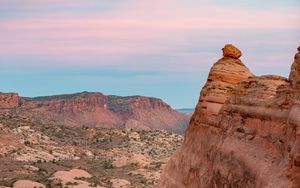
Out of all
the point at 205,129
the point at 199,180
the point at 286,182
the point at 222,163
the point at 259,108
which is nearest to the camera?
the point at 286,182

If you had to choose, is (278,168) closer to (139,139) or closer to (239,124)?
(239,124)

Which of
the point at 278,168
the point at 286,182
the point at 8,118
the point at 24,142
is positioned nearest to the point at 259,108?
the point at 278,168

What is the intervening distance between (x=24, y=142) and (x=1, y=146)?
8.18 meters

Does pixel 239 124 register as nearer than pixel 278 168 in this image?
No

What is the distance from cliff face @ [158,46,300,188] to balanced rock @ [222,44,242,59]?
161mm

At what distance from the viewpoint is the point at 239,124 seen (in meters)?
19.0

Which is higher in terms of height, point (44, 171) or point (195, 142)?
point (195, 142)

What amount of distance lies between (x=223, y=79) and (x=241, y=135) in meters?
7.51

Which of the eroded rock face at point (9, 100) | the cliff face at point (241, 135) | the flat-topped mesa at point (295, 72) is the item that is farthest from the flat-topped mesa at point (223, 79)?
the eroded rock face at point (9, 100)

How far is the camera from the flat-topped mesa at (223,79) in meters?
24.8

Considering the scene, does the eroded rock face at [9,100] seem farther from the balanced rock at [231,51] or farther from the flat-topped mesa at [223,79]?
the balanced rock at [231,51]

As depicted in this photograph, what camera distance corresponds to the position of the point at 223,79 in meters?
25.5

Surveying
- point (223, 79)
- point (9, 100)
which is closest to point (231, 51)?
point (223, 79)

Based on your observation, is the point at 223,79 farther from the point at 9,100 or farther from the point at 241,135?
the point at 9,100
